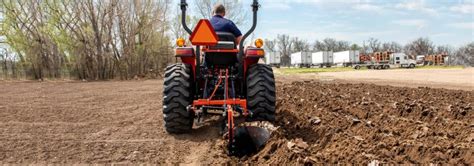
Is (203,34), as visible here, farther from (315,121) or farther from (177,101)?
(315,121)

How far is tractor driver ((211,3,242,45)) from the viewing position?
5707 millimetres

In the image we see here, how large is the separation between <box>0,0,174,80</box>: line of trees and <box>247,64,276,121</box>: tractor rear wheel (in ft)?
86.1

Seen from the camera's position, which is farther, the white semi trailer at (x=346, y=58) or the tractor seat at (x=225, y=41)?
A: the white semi trailer at (x=346, y=58)

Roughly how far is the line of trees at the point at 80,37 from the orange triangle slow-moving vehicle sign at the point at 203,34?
26.2m

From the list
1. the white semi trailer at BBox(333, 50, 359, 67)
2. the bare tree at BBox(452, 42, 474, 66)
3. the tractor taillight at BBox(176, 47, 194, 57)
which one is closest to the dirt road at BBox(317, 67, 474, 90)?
the tractor taillight at BBox(176, 47, 194, 57)

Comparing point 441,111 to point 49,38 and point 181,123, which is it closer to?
point 181,123

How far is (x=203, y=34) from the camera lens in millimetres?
5145

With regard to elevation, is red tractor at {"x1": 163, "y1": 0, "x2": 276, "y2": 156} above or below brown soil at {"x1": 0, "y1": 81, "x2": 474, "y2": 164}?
above

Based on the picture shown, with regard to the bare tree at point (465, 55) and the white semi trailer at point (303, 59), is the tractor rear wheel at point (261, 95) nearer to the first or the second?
the white semi trailer at point (303, 59)

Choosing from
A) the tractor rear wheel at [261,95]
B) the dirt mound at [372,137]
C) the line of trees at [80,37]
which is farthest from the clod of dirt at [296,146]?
the line of trees at [80,37]

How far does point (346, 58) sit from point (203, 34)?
70760mm

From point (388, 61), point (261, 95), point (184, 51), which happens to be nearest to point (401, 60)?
point (388, 61)

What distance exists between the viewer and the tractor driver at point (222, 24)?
5707 mm

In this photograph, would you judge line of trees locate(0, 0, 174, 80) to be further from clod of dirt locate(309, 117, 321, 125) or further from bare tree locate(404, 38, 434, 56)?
bare tree locate(404, 38, 434, 56)
